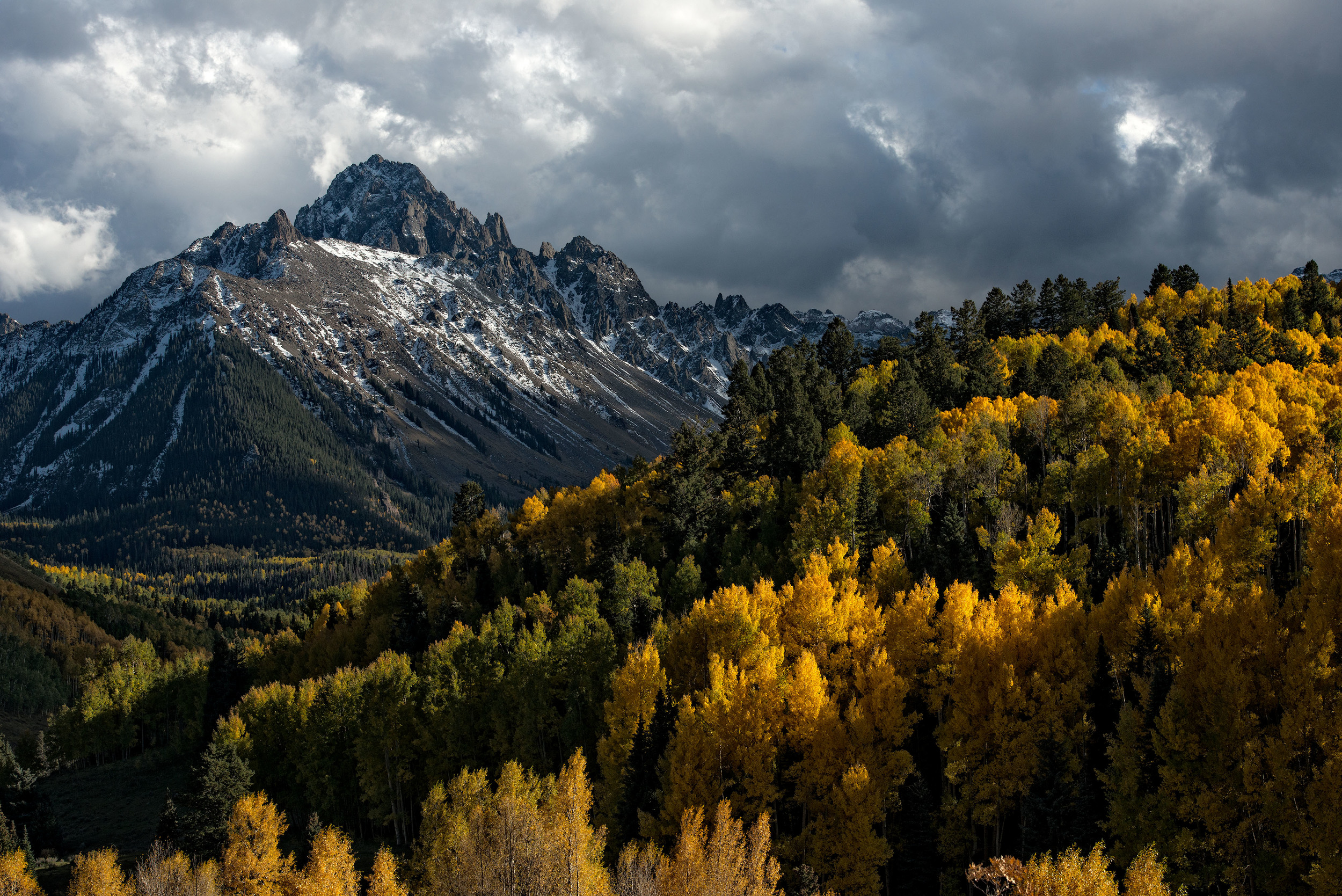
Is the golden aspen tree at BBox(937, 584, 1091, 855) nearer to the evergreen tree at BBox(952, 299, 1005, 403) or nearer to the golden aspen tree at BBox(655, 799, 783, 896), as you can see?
the golden aspen tree at BBox(655, 799, 783, 896)

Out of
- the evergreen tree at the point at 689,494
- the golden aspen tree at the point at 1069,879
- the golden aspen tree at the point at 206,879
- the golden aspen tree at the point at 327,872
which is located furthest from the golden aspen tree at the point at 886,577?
the golden aspen tree at the point at 206,879

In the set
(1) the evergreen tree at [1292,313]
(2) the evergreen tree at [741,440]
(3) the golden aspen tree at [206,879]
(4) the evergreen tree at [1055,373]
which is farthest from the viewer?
(1) the evergreen tree at [1292,313]

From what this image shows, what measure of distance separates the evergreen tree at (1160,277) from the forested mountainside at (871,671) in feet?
114

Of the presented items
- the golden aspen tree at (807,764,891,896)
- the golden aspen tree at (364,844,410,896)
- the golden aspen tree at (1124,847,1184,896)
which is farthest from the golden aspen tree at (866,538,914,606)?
the golden aspen tree at (364,844,410,896)

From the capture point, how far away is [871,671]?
50.8 metres

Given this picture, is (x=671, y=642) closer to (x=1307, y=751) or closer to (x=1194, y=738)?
(x=1194, y=738)

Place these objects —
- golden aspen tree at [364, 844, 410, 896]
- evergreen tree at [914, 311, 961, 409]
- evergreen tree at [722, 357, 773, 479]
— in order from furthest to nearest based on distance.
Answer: evergreen tree at [914, 311, 961, 409] → evergreen tree at [722, 357, 773, 479] → golden aspen tree at [364, 844, 410, 896]

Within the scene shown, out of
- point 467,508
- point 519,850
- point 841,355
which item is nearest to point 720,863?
point 519,850

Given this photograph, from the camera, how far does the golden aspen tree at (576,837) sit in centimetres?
4078

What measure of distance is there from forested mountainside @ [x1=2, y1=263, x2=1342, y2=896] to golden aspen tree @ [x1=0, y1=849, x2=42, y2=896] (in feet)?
8.31

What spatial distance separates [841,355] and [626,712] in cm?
9472

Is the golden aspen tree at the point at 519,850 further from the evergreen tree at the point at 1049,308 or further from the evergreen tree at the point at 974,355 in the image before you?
the evergreen tree at the point at 1049,308

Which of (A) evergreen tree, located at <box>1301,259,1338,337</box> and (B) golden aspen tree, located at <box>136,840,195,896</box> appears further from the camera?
(A) evergreen tree, located at <box>1301,259,1338,337</box>

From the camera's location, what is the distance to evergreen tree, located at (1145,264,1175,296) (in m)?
148
